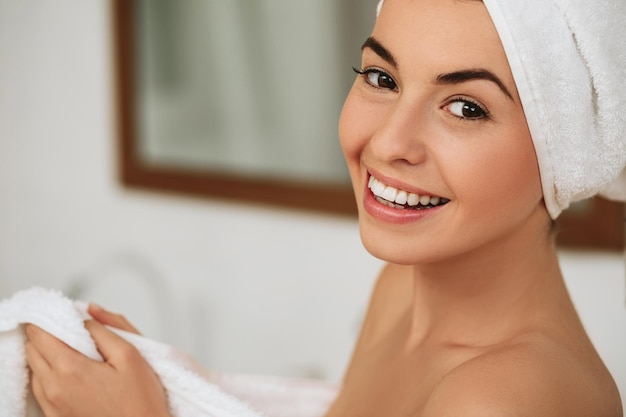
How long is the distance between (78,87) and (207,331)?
698 mm

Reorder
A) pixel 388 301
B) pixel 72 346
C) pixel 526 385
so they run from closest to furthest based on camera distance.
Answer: pixel 526 385 < pixel 72 346 < pixel 388 301

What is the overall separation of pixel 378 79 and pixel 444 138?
0.10 metres

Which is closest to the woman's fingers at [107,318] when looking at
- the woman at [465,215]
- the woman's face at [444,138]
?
the woman at [465,215]

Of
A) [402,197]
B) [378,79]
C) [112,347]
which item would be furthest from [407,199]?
[112,347]

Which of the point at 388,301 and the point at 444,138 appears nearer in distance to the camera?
the point at 444,138

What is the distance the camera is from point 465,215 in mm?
715

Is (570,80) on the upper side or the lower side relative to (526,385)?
upper

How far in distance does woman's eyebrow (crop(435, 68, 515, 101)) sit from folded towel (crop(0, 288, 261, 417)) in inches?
12.6

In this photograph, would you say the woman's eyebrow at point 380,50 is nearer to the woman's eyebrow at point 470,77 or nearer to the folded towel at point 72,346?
the woman's eyebrow at point 470,77

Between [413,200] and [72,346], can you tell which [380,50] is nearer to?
[413,200]

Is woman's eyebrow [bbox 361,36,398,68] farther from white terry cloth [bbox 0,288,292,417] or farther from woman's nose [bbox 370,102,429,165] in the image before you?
white terry cloth [bbox 0,288,292,417]

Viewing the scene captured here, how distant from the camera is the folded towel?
765 mm

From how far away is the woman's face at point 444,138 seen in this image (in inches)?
27.2

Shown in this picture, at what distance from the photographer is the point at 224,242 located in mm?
1944
